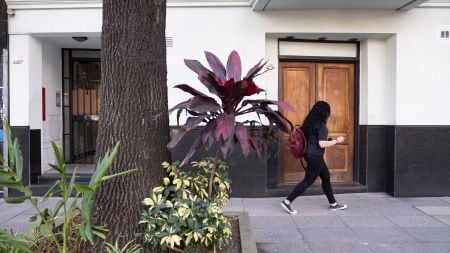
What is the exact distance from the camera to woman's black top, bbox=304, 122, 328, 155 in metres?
6.72

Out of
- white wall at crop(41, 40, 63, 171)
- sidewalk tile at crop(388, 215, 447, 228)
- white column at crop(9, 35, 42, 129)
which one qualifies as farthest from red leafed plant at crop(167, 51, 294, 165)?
white wall at crop(41, 40, 63, 171)

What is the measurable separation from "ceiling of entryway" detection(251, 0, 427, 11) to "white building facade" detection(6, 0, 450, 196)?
0.03 metres

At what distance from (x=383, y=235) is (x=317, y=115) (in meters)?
1.92

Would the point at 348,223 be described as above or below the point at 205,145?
below

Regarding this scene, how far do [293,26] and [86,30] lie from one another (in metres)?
3.65

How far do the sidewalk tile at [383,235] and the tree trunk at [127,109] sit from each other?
124 inches

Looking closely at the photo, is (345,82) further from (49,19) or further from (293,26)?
(49,19)

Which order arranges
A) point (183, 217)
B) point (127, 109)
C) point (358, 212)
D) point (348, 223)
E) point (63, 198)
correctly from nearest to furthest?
point (63, 198) < point (183, 217) < point (127, 109) < point (348, 223) < point (358, 212)

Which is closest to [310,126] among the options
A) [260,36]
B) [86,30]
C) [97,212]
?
[260,36]

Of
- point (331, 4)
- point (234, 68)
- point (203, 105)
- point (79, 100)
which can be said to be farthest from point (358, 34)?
point (79, 100)

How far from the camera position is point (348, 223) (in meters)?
6.45

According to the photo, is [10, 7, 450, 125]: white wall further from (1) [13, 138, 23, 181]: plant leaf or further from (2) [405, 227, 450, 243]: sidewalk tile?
(1) [13, 138, 23, 181]: plant leaf

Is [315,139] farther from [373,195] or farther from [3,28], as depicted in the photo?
[3,28]

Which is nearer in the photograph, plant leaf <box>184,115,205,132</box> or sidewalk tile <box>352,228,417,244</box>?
plant leaf <box>184,115,205,132</box>
